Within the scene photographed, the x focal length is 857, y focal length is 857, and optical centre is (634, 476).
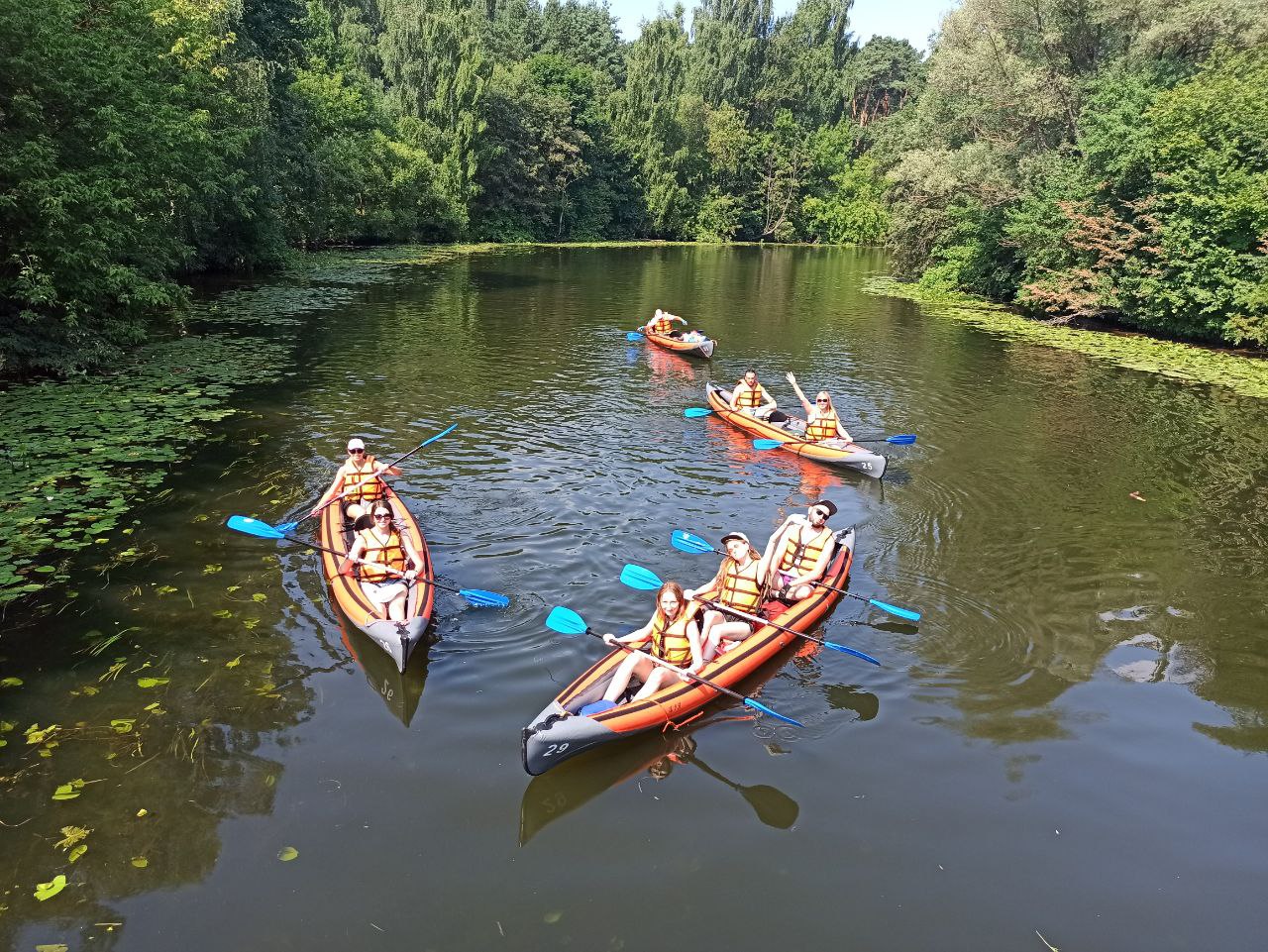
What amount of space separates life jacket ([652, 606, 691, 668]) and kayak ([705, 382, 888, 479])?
24.5ft

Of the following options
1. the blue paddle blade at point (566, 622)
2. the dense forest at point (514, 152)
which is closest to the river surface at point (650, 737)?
the blue paddle blade at point (566, 622)

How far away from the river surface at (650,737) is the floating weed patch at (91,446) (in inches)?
23.0

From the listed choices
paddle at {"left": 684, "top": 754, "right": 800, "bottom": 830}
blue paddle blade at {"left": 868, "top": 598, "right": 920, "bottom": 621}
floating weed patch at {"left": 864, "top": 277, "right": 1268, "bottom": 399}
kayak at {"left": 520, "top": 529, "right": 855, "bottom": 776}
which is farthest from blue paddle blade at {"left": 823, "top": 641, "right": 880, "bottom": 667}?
floating weed patch at {"left": 864, "top": 277, "right": 1268, "bottom": 399}

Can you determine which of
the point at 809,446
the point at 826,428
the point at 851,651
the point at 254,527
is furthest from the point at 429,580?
the point at 826,428

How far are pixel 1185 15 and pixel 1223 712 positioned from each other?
89.7ft

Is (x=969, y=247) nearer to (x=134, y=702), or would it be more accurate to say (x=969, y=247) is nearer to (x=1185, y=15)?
(x=1185, y=15)

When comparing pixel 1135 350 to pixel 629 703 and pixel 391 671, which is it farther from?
pixel 391 671

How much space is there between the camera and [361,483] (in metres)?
11.8

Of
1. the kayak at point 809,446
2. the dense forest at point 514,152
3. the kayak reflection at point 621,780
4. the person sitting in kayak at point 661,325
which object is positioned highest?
the dense forest at point 514,152

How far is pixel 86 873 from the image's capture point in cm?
614

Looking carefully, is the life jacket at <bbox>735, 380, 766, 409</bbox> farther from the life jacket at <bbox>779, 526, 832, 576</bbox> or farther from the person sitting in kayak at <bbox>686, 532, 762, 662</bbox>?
the person sitting in kayak at <bbox>686, 532, 762, 662</bbox>

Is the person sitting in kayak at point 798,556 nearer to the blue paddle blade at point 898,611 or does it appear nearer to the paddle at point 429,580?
the blue paddle blade at point 898,611

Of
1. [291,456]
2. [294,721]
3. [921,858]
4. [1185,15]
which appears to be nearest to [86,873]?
[294,721]

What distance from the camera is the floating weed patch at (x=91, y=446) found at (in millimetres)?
10703
